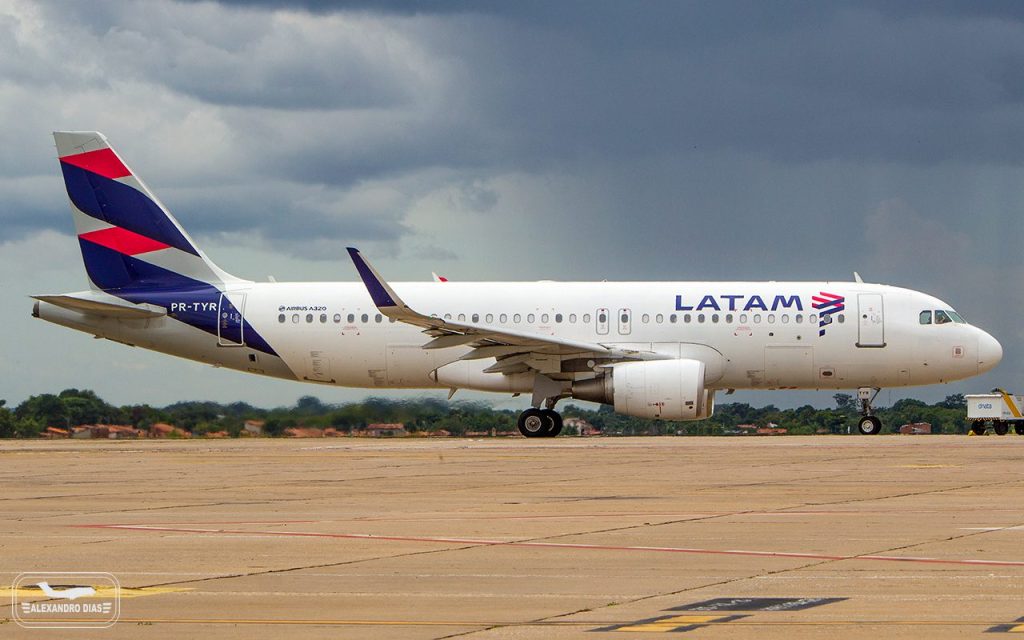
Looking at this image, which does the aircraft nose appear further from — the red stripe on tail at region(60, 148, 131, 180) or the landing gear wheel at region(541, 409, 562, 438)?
the red stripe on tail at region(60, 148, 131, 180)

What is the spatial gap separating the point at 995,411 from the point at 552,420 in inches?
482

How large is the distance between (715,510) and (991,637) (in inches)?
292

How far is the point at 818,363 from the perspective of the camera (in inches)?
1368

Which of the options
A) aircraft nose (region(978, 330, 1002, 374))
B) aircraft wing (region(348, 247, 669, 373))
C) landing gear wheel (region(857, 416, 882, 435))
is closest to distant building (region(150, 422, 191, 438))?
aircraft wing (region(348, 247, 669, 373))

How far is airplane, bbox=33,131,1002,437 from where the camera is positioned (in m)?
34.5

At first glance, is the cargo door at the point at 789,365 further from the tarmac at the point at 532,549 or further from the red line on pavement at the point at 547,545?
the red line on pavement at the point at 547,545

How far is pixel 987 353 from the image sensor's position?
35.2 metres

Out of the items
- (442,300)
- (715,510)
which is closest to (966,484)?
(715,510)

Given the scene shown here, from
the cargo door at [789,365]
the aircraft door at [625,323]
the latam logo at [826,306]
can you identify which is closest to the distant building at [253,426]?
the aircraft door at [625,323]

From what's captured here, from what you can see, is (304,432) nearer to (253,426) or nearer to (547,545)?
(253,426)

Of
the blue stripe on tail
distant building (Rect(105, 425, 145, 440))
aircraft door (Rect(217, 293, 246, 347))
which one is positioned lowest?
distant building (Rect(105, 425, 145, 440))

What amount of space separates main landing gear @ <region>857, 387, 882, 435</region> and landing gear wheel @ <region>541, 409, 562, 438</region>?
24.7 ft

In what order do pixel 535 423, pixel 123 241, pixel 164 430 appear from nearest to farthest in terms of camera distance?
1. pixel 535 423
2. pixel 123 241
3. pixel 164 430

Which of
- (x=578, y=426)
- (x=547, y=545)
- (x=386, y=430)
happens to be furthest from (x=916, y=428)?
(x=547, y=545)
